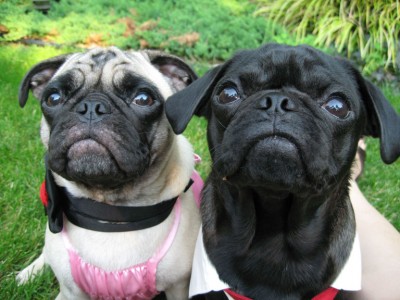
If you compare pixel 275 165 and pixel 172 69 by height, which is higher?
pixel 275 165

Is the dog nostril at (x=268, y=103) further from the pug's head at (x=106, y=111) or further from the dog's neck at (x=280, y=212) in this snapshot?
the pug's head at (x=106, y=111)

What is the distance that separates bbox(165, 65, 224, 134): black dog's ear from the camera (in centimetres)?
207

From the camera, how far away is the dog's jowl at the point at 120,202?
241 cm

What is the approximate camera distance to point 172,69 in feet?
9.30

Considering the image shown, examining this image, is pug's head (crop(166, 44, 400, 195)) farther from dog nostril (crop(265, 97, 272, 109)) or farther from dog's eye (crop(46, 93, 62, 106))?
dog's eye (crop(46, 93, 62, 106))

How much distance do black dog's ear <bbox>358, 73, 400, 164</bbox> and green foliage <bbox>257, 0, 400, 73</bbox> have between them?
15.0 ft

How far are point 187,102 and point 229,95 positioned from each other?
0.60 ft

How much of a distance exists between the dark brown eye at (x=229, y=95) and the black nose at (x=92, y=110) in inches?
22.7

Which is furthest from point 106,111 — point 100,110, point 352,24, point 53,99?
point 352,24

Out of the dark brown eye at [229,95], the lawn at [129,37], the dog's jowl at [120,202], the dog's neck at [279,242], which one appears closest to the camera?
the dark brown eye at [229,95]

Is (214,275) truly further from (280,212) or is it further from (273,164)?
(273,164)

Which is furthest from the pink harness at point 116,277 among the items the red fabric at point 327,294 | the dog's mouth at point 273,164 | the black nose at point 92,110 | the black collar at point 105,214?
the dog's mouth at point 273,164

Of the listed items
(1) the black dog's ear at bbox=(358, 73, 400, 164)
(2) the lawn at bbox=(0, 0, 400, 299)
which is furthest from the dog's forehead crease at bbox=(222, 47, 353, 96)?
(2) the lawn at bbox=(0, 0, 400, 299)

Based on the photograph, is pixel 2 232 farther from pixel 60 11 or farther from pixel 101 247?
pixel 60 11
